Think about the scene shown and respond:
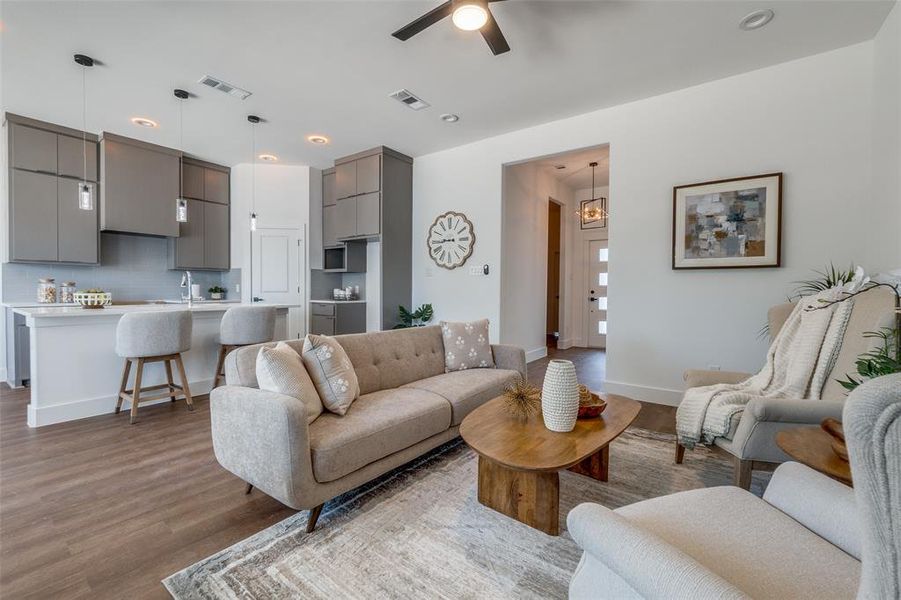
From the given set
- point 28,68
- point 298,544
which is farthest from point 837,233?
point 28,68

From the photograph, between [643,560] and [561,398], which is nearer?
[643,560]

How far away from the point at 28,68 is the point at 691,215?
578cm

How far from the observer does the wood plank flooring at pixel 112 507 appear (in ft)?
4.99

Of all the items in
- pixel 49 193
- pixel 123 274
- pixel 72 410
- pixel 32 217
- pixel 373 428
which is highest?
pixel 49 193

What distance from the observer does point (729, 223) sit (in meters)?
3.36

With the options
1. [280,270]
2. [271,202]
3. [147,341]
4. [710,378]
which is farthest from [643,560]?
[271,202]

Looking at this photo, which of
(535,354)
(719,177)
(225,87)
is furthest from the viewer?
(535,354)

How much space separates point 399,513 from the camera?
6.15 feet

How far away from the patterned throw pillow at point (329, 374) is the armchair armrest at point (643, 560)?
145 centimetres

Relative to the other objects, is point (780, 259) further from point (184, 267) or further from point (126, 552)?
point (184, 267)

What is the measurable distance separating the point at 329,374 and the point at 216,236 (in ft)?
Answer: 16.4

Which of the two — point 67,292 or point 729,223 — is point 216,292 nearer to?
point 67,292

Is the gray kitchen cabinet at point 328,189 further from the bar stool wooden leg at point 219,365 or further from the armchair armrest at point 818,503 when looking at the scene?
the armchair armrest at point 818,503

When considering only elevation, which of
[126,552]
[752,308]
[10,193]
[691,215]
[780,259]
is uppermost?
[10,193]
